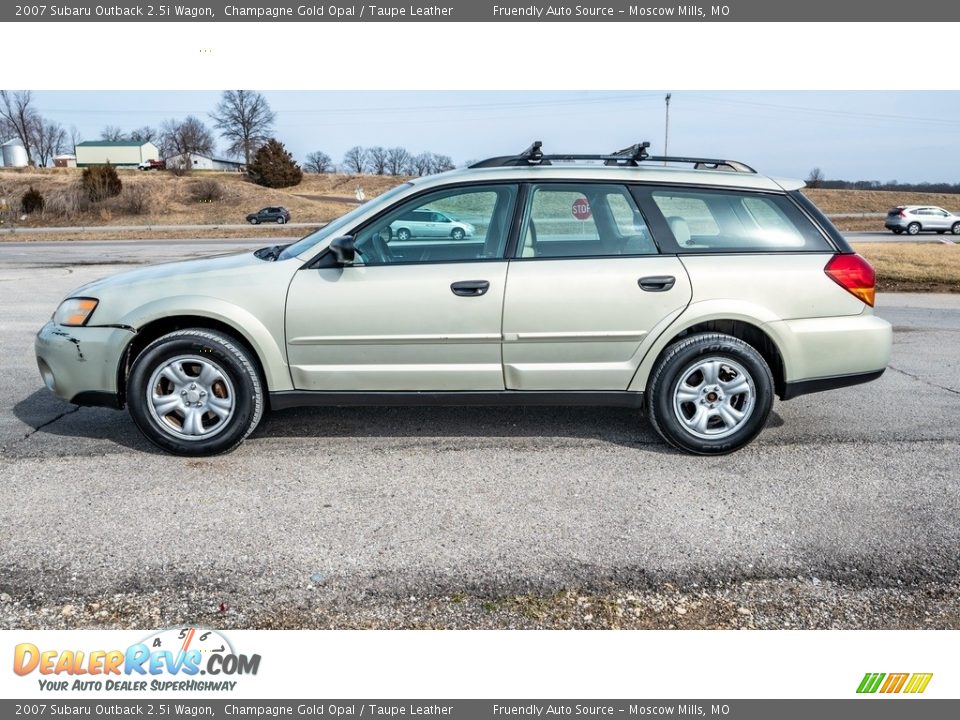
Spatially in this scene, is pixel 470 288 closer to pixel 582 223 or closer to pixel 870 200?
pixel 582 223

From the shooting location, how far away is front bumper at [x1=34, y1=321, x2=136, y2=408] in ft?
15.0

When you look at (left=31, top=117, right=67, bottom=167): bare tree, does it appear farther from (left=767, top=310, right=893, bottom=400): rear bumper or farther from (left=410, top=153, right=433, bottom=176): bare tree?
(left=767, top=310, right=893, bottom=400): rear bumper

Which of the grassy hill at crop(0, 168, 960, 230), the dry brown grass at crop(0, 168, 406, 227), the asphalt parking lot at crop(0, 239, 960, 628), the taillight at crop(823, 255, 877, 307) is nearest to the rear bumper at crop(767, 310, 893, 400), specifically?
the taillight at crop(823, 255, 877, 307)

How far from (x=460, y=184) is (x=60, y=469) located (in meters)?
2.85

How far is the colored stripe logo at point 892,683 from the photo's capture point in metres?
2.70

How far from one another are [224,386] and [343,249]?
1087mm

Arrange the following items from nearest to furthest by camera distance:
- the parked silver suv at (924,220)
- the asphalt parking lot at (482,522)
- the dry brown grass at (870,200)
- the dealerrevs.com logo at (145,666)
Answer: the dealerrevs.com logo at (145,666) < the asphalt parking lot at (482,522) < the parked silver suv at (924,220) < the dry brown grass at (870,200)

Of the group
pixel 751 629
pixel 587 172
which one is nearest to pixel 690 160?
pixel 587 172

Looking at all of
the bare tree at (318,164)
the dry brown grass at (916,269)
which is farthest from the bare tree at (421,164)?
the dry brown grass at (916,269)

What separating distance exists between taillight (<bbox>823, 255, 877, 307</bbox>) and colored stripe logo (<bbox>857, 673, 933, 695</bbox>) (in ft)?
8.47

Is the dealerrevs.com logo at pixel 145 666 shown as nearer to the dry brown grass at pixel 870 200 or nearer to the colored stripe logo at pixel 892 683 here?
the colored stripe logo at pixel 892 683

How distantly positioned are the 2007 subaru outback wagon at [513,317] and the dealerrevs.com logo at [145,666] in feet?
6.20

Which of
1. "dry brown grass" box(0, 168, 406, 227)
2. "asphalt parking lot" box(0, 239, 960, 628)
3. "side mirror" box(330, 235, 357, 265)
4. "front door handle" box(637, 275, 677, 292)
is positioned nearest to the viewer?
"asphalt parking lot" box(0, 239, 960, 628)

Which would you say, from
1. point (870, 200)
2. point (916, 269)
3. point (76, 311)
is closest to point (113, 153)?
point (870, 200)
